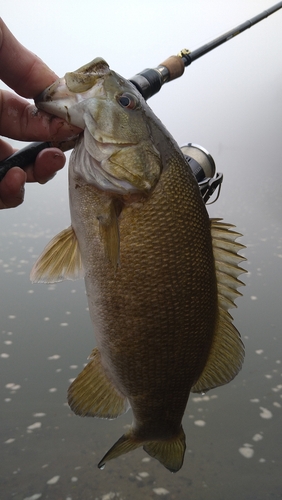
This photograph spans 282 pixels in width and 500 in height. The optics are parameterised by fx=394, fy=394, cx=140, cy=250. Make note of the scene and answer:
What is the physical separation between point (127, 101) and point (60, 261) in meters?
0.41

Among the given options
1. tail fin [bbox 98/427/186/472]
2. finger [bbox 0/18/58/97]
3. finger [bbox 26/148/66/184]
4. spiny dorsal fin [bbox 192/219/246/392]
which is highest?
finger [bbox 0/18/58/97]

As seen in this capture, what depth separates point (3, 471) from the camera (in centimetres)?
194

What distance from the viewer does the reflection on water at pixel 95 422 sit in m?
1.88

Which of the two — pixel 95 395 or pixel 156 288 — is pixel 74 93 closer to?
pixel 156 288

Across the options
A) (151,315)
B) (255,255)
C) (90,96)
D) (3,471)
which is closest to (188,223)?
(151,315)

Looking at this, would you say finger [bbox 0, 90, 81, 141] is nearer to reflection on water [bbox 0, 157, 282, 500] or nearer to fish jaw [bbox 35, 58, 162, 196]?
fish jaw [bbox 35, 58, 162, 196]

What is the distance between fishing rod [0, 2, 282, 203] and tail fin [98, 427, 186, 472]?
705 millimetres

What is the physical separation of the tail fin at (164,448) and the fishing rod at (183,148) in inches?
27.7

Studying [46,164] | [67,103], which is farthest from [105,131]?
[46,164]

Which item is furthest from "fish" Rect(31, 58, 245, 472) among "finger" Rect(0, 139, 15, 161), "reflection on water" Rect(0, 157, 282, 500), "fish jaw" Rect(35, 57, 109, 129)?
"reflection on water" Rect(0, 157, 282, 500)

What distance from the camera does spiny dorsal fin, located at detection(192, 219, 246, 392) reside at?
3.32ft

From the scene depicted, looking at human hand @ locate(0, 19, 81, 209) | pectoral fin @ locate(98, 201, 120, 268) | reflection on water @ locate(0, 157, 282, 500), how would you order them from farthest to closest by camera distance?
reflection on water @ locate(0, 157, 282, 500)
human hand @ locate(0, 19, 81, 209)
pectoral fin @ locate(98, 201, 120, 268)

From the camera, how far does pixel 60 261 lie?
0.96m

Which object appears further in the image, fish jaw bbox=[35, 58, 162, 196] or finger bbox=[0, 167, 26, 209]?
finger bbox=[0, 167, 26, 209]
